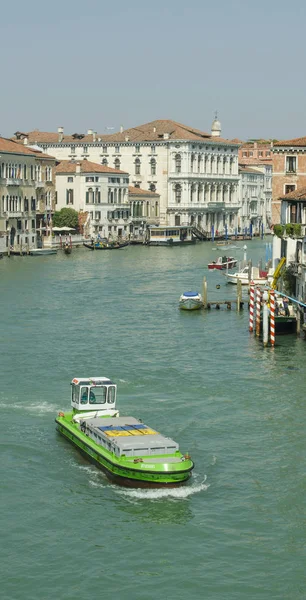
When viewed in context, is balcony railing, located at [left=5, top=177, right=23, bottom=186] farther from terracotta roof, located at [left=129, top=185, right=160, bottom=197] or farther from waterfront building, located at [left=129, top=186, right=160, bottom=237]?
terracotta roof, located at [left=129, top=185, right=160, bottom=197]

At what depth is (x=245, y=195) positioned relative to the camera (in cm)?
10694

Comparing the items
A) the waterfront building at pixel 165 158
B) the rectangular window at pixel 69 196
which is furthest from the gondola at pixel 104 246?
the waterfront building at pixel 165 158

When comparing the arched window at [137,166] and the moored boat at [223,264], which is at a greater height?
the arched window at [137,166]

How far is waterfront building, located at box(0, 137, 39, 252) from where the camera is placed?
6806 cm

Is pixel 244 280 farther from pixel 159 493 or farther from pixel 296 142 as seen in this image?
pixel 159 493

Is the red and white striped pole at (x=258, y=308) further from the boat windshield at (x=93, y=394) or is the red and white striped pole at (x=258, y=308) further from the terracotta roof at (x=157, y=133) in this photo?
the terracotta roof at (x=157, y=133)

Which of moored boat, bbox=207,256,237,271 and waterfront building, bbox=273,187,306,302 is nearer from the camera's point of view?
waterfront building, bbox=273,187,306,302

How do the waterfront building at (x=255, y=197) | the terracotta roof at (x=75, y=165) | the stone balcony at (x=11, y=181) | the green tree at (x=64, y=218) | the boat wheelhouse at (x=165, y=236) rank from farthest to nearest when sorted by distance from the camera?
the waterfront building at (x=255, y=197)
the boat wheelhouse at (x=165, y=236)
the terracotta roof at (x=75, y=165)
the green tree at (x=64, y=218)
the stone balcony at (x=11, y=181)

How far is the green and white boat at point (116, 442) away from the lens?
54.6 feet

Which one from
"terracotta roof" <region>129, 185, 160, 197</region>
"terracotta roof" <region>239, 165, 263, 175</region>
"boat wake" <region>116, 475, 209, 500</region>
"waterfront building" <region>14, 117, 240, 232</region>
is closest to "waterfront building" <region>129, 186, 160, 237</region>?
"terracotta roof" <region>129, 185, 160, 197</region>

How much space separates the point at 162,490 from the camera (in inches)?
655

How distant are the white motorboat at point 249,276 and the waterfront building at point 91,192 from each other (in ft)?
109

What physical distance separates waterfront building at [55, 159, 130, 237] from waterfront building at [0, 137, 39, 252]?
7375mm

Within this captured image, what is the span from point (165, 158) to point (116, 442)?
256 feet
